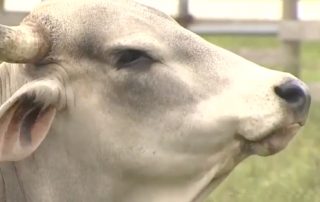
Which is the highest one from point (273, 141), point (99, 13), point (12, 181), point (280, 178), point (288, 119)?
point (99, 13)

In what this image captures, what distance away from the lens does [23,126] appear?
488 cm

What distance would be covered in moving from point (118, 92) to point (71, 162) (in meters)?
0.33

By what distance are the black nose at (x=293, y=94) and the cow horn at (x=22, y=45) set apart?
0.90m

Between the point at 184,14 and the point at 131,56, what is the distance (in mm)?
7861

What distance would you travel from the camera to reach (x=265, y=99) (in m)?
4.79

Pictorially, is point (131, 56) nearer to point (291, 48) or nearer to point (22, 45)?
point (22, 45)

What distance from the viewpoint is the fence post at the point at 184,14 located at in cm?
1257

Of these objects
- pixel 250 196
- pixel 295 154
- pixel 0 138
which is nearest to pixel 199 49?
pixel 0 138

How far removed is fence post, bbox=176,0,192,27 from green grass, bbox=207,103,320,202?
10.5ft

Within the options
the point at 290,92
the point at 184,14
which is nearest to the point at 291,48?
the point at 184,14

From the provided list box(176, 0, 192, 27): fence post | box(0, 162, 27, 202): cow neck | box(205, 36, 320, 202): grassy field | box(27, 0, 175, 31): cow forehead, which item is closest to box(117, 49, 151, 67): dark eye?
box(27, 0, 175, 31): cow forehead

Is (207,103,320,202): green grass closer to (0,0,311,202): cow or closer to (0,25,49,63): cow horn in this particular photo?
(0,0,311,202): cow

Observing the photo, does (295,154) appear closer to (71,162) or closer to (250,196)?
(250,196)

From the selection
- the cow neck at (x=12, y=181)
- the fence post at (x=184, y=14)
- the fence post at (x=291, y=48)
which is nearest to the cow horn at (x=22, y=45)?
the cow neck at (x=12, y=181)
